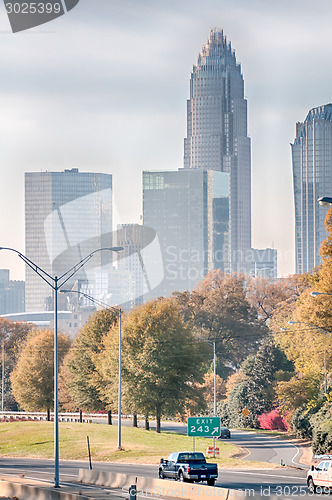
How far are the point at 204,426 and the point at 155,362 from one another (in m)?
25.2

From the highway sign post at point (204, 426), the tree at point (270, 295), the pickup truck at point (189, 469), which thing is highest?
the tree at point (270, 295)

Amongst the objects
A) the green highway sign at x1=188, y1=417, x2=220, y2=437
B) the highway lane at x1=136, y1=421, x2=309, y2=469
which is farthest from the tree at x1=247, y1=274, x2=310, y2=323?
the green highway sign at x1=188, y1=417, x2=220, y2=437

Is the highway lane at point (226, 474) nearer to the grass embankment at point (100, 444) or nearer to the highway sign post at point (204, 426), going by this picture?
the grass embankment at point (100, 444)

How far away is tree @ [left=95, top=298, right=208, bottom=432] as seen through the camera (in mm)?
79125

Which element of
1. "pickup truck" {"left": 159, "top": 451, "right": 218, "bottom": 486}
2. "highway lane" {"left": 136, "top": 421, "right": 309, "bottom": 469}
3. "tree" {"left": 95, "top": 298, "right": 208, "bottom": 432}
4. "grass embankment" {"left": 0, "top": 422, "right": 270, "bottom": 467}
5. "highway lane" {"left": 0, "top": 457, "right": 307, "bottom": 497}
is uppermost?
"tree" {"left": 95, "top": 298, "right": 208, "bottom": 432}

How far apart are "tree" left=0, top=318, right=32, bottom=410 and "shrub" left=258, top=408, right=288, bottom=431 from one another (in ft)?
124

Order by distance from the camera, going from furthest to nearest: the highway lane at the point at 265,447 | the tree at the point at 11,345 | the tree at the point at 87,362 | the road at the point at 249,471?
the tree at the point at 11,345 → the tree at the point at 87,362 → the highway lane at the point at 265,447 → the road at the point at 249,471

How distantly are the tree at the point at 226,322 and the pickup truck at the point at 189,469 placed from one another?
93.5 m

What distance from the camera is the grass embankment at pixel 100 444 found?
62250 mm

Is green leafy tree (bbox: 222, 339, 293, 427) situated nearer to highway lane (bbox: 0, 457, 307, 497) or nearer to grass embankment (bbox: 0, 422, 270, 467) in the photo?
grass embankment (bbox: 0, 422, 270, 467)

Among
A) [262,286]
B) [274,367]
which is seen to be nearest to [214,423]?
[274,367]

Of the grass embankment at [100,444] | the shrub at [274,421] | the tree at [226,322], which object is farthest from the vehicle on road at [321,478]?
the tree at [226,322]

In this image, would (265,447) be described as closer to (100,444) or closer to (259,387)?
(100,444)

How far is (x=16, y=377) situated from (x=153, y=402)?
1003 inches
